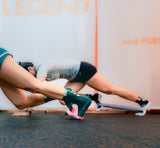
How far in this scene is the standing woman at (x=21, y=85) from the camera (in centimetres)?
183

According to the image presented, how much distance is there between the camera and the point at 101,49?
3891 millimetres

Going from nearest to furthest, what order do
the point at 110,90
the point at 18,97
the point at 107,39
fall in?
the point at 18,97
the point at 110,90
the point at 107,39

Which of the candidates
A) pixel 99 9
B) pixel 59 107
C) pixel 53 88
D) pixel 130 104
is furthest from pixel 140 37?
pixel 53 88

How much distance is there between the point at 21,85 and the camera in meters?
1.88

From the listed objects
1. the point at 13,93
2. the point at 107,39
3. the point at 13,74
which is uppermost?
the point at 107,39

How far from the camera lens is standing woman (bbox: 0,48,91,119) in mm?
1835

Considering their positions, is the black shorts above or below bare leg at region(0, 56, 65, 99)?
below

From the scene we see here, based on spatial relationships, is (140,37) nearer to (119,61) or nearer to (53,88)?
(119,61)

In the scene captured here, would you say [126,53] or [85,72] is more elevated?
[126,53]

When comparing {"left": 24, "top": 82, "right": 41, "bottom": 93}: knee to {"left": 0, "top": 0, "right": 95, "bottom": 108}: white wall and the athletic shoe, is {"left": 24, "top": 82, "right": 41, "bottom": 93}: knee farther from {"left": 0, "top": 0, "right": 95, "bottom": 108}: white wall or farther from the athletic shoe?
{"left": 0, "top": 0, "right": 95, "bottom": 108}: white wall

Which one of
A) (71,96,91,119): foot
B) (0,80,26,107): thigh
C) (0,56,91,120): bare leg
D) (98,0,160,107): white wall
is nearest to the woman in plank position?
(0,80,26,107): thigh

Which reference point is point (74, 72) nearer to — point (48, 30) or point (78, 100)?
point (78, 100)

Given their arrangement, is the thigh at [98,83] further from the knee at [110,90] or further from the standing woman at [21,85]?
the standing woman at [21,85]

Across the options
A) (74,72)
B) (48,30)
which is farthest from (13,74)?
(48,30)
